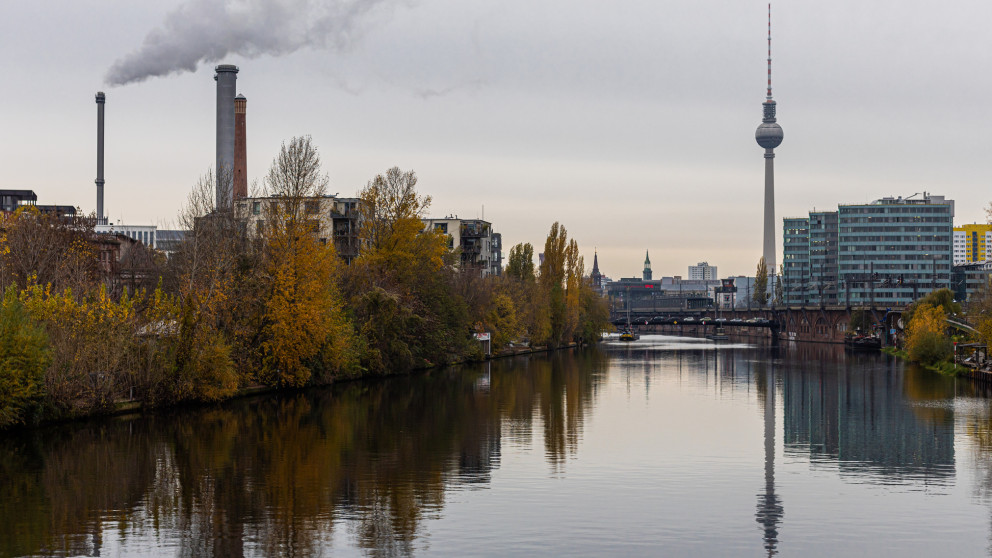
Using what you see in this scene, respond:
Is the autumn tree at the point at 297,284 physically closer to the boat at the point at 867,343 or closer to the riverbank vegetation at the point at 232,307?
the riverbank vegetation at the point at 232,307

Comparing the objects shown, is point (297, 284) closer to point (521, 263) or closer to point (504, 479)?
point (504, 479)

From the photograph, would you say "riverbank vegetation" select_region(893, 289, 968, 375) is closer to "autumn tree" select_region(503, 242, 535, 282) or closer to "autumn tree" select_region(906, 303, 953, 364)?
"autumn tree" select_region(906, 303, 953, 364)

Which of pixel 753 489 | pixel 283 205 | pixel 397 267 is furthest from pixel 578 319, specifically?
pixel 753 489

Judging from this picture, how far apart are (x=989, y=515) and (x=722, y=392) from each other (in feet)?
139

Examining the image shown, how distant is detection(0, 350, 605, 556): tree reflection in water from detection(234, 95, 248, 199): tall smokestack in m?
53.9

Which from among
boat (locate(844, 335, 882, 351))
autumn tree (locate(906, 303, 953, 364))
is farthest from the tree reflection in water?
boat (locate(844, 335, 882, 351))

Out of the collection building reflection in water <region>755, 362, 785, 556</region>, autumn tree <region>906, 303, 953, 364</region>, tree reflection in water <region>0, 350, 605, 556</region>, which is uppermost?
autumn tree <region>906, 303, 953, 364</region>

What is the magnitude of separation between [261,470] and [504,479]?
7.98 metres

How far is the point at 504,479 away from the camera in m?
32.8

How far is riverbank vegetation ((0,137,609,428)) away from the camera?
44.4m

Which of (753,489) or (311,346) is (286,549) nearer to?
(753,489)

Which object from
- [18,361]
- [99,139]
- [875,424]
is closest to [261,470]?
[18,361]

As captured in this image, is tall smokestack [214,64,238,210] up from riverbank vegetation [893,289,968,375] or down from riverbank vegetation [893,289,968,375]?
up

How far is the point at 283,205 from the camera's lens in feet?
210
